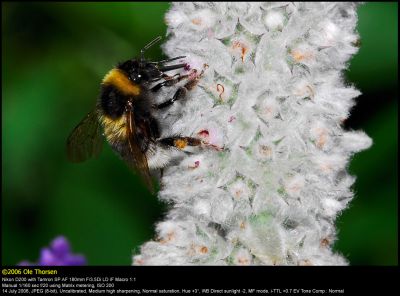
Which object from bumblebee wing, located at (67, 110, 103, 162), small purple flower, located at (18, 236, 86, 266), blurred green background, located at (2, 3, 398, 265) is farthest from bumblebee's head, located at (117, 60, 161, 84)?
blurred green background, located at (2, 3, 398, 265)

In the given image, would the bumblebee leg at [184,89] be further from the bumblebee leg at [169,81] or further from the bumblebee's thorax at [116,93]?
the bumblebee's thorax at [116,93]

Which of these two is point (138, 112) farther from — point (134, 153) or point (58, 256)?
point (58, 256)

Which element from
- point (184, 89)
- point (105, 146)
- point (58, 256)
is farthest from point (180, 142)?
point (105, 146)

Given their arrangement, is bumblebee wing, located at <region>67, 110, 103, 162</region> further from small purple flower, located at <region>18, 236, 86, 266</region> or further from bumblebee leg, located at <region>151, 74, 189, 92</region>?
bumblebee leg, located at <region>151, 74, 189, 92</region>

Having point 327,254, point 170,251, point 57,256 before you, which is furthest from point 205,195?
point 57,256
